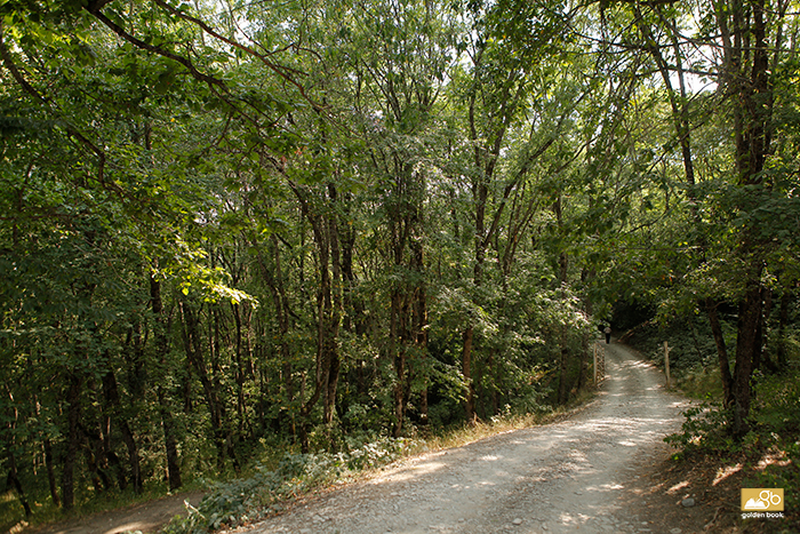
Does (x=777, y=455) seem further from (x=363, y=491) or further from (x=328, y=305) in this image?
(x=328, y=305)

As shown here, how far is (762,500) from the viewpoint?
340 cm

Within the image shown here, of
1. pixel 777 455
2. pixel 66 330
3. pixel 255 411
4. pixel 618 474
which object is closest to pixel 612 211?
pixel 777 455

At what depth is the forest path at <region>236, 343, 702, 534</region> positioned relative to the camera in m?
4.23

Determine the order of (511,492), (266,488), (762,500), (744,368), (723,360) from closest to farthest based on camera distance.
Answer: (762,500)
(744,368)
(511,492)
(266,488)
(723,360)

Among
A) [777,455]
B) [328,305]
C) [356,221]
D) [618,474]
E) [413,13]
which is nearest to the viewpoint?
[777,455]

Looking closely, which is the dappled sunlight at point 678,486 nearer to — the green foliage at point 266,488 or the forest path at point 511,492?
the forest path at point 511,492

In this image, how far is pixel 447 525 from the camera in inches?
168

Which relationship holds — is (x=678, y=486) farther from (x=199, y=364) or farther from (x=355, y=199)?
(x=199, y=364)

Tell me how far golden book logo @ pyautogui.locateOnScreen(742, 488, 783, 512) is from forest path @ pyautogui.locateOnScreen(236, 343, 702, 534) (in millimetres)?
640

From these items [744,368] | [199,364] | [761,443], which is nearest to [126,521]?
[199,364]

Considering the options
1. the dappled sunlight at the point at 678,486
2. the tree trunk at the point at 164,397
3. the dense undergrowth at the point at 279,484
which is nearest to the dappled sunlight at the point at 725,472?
the dappled sunlight at the point at 678,486

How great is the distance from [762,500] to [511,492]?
2581 mm

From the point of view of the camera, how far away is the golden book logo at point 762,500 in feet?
10.6

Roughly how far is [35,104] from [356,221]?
490cm
